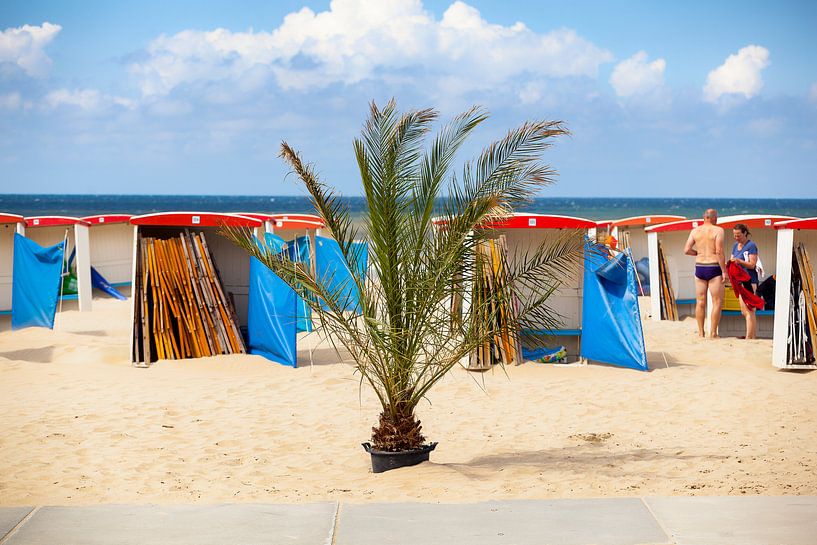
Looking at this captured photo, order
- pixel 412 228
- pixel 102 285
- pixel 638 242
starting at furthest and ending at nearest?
pixel 638 242 < pixel 102 285 < pixel 412 228

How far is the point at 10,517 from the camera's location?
17.6ft

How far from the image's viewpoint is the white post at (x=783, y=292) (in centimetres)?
1083

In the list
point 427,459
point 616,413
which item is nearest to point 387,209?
point 427,459

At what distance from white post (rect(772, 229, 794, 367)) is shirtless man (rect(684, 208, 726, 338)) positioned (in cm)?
169

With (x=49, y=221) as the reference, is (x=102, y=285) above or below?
below

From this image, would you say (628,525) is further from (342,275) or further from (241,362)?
(342,275)

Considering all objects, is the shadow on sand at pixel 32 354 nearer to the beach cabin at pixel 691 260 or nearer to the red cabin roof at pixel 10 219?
the red cabin roof at pixel 10 219

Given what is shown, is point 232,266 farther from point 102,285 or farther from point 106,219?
point 106,219

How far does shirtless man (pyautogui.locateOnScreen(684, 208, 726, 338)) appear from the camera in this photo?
12.7 metres

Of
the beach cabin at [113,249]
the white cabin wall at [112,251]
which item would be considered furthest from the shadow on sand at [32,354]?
the white cabin wall at [112,251]

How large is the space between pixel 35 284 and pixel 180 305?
10.1 feet

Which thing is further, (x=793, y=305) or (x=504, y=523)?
(x=793, y=305)

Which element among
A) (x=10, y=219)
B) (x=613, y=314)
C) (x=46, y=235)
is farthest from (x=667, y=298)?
(x=46, y=235)

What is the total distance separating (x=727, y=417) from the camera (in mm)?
8906
